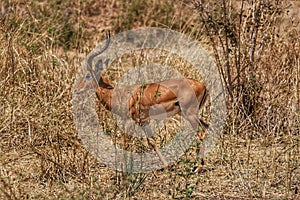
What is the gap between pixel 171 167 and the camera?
6223 mm

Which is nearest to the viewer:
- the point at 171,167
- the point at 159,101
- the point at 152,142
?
the point at 171,167

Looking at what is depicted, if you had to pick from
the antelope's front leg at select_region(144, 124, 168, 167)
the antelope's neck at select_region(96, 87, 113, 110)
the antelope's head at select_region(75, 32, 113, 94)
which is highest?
the antelope's head at select_region(75, 32, 113, 94)

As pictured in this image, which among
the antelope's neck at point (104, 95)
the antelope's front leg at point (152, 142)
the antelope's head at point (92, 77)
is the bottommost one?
the antelope's front leg at point (152, 142)

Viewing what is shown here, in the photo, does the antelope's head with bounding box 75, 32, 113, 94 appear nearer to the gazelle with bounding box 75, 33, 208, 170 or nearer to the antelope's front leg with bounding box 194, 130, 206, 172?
the gazelle with bounding box 75, 33, 208, 170

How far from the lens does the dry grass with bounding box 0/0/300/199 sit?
539 cm

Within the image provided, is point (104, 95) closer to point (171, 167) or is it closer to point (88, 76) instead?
point (88, 76)

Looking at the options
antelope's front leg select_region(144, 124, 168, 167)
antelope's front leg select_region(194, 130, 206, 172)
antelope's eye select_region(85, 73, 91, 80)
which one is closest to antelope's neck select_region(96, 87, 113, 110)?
antelope's eye select_region(85, 73, 91, 80)

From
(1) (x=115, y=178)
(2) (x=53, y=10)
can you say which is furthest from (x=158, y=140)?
(2) (x=53, y=10)

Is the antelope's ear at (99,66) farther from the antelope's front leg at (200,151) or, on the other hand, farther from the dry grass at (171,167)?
the antelope's front leg at (200,151)

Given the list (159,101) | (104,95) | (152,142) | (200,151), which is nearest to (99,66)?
(104,95)

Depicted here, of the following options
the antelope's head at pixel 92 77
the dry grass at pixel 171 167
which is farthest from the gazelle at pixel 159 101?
the dry grass at pixel 171 167

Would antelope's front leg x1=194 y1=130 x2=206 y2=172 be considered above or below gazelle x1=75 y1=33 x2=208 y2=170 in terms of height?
below

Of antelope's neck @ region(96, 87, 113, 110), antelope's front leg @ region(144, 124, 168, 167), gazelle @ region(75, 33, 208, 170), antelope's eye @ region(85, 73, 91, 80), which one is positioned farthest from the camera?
antelope's eye @ region(85, 73, 91, 80)

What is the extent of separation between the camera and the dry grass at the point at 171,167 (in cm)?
539
